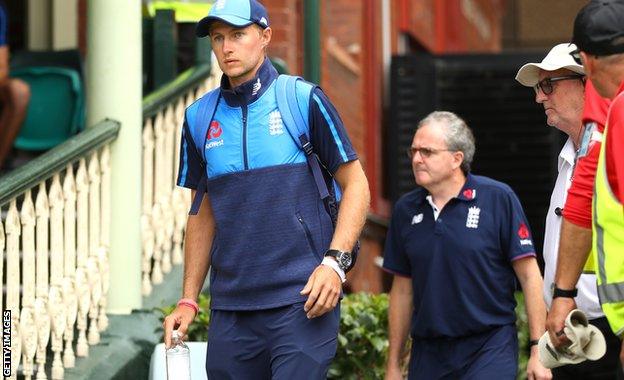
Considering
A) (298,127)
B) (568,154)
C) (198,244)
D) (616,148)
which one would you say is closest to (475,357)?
(568,154)

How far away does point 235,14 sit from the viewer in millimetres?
6012

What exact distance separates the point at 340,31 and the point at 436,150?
801 cm

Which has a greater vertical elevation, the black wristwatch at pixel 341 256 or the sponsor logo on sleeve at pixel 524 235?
the black wristwatch at pixel 341 256

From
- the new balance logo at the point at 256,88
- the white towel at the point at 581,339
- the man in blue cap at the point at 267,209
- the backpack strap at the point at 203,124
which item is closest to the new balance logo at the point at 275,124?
the man in blue cap at the point at 267,209

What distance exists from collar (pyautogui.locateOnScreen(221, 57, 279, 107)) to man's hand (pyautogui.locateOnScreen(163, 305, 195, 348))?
2.66ft

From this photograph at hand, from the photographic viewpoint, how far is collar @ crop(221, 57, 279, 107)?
6.06m

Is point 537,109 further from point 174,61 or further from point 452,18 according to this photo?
point 452,18

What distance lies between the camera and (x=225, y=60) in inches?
239

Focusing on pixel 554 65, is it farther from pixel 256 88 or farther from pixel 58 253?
pixel 58 253

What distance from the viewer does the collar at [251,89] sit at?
6059mm

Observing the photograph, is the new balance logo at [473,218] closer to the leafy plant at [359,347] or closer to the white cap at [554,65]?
the white cap at [554,65]

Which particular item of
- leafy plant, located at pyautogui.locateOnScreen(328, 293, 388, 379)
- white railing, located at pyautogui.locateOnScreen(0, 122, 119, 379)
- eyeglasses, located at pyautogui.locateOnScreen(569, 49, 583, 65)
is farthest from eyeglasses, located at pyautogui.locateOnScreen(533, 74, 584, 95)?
white railing, located at pyautogui.locateOnScreen(0, 122, 119, 379)

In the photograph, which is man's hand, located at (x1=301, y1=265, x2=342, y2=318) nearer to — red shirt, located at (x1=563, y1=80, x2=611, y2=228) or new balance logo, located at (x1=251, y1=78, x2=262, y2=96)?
new balance logo, located at (x1=251, y1=78, x2=262, y2=96)

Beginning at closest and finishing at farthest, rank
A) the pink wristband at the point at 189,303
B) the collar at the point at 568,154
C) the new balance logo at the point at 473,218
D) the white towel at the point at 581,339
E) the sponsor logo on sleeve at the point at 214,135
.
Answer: the white towel at the point at 581,339, the sponsor logo on sleeve at the point at 214,135, the pink wristband at the point at 189,303, the collar at the point at 568,154, the new balance logo at the point at 473,218
